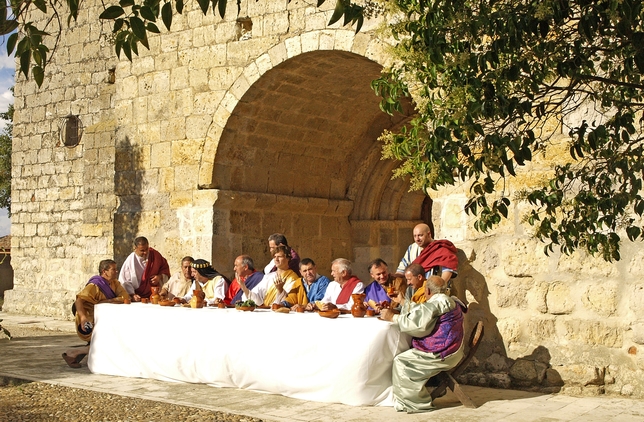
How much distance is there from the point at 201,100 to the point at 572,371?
16.4 ft

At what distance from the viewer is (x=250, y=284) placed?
23.8ft

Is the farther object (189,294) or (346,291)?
(189,294)

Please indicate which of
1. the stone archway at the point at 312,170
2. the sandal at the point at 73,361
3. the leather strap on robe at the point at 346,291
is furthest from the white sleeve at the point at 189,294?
the leather strap on robe at the point at 346,291

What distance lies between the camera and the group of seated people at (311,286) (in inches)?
215

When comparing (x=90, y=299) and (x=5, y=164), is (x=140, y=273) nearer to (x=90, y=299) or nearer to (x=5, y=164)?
(x=90, y=299)

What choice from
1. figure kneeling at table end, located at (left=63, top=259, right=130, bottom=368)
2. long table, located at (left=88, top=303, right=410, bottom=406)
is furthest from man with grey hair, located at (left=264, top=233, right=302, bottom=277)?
figure kneeling at table end, located at (left=63, top=259, right=130, bottom=368)

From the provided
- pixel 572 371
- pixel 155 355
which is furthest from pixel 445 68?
pixel 155 355

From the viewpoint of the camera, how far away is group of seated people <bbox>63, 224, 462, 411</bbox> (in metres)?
5.45

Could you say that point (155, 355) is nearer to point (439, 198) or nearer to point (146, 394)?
point (146, 394)

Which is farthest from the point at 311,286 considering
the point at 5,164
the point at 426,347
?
the point at 5,164

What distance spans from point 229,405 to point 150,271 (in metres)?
2.79

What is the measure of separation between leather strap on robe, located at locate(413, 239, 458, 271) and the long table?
102cm

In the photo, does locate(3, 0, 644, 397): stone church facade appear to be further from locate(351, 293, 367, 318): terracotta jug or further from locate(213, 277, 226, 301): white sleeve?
locate(213, 277, 226, 301): white sleeve

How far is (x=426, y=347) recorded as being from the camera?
5.49 m
